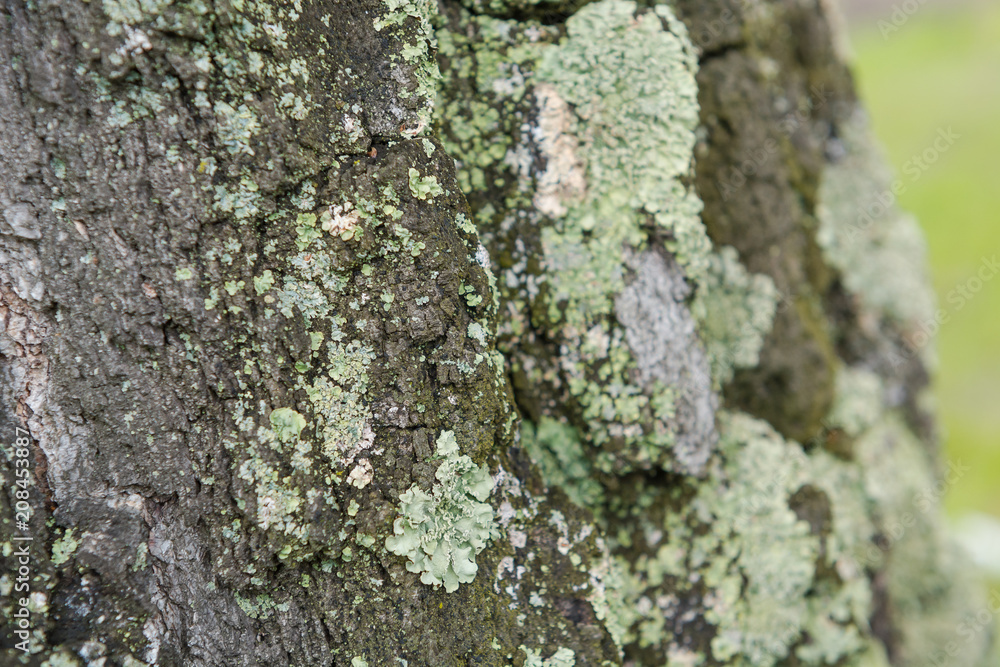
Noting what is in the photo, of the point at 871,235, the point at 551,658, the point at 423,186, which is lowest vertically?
the point at 551,658

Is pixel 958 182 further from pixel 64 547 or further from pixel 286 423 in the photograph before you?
pixel 64 547

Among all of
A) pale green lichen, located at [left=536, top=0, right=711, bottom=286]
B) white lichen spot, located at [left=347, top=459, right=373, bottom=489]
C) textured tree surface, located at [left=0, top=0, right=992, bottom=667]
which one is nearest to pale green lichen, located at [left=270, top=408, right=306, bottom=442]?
textured tree surface, located at [left=0, top=0, right=992, bottom=667]

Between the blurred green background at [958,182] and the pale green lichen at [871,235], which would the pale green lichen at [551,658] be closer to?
the pale green lichen at [871,235]

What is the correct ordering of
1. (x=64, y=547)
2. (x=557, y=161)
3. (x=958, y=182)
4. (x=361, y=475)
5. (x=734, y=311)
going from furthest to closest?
(x=958, y=182)
(x=734, y=311)
(x=557, y=161)
(x=361, y=475)
(x=64, y=547)

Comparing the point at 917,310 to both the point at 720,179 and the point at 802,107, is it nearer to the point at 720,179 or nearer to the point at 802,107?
the point at 802,107

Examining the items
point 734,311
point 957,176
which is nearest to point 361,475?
point 734,311

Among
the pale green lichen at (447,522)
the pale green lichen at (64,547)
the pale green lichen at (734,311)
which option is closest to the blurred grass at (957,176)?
the pale green lichen at (734,311)

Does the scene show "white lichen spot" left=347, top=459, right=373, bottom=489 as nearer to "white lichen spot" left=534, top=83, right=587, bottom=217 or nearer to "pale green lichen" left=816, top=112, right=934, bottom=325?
"white lichen spot" left=534, top=83, right=587, bottom=217
